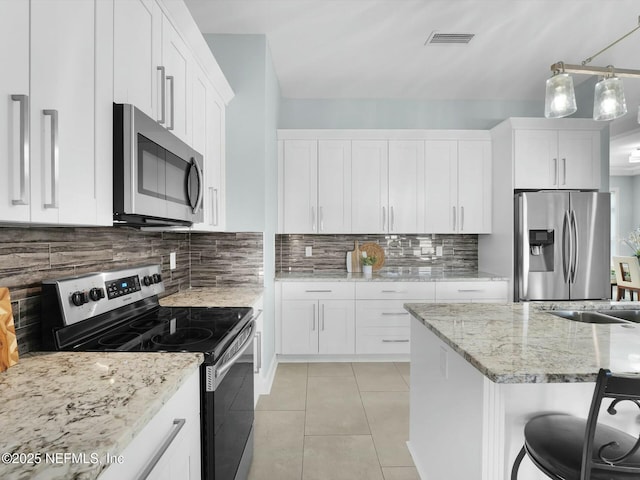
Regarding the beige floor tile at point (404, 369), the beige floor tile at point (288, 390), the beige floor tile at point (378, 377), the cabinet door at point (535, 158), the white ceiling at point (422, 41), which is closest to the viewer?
the white ceiling at point (422, 41)

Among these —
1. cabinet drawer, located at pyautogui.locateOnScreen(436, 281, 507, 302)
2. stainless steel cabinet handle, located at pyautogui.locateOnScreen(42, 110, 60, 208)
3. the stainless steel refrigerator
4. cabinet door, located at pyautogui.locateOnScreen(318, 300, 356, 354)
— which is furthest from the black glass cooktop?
the stainless steel refrigerator

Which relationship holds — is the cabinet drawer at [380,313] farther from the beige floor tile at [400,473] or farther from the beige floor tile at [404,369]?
the beige floor tile at [400,473]

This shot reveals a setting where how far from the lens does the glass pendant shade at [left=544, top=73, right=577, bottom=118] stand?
5.98ft

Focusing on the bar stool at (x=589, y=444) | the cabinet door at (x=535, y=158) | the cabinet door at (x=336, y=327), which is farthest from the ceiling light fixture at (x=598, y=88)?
the cabinet door at (x=336, y=327)

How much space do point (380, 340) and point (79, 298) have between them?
2.89 m

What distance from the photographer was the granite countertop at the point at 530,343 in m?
1.14

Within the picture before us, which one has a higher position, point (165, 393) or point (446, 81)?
point (446, 81)

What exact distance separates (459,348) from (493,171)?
3.21 metres

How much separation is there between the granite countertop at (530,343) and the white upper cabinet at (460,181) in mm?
2137

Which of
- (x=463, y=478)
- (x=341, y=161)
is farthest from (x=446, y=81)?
(x=463, y=478)

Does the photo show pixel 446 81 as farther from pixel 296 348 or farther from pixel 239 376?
pixel 239 376

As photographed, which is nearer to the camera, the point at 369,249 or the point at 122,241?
the point at 122,241

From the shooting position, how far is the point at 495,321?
180 cm

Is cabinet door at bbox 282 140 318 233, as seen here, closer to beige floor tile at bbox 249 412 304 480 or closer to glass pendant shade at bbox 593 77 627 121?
beige floor tile at bbox 249 412 304 480
